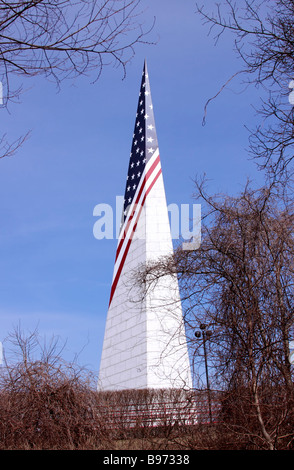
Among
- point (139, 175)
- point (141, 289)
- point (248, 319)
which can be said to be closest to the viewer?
point (248, 319)

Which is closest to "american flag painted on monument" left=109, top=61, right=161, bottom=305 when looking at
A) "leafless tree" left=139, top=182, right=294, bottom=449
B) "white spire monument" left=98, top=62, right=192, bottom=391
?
"white spire monument" left=98, top=62, right=192, bottom=391

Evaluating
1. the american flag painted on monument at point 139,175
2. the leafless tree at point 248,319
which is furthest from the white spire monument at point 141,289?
the leafless tree at point 248,319

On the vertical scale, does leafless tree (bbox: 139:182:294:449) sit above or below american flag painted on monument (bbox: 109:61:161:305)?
below

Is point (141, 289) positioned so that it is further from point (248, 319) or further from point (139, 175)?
point (248, 319)

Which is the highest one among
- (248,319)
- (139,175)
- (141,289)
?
(139,175)

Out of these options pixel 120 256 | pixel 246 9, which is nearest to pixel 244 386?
pixel 246 9

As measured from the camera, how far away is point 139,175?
883 inches

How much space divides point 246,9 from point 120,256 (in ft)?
56.3

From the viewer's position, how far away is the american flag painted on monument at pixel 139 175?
2193 centimetres

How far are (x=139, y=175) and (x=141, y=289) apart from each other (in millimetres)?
5407

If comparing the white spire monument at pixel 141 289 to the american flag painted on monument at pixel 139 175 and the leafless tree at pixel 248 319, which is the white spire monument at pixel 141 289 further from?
the leafless tree at pixel 248 319

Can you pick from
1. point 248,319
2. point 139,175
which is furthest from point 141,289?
point 248,319

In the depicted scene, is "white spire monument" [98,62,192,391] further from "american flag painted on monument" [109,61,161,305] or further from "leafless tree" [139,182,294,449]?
"leafless tree" [139,182,294,449]

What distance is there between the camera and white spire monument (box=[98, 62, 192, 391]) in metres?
18.8
